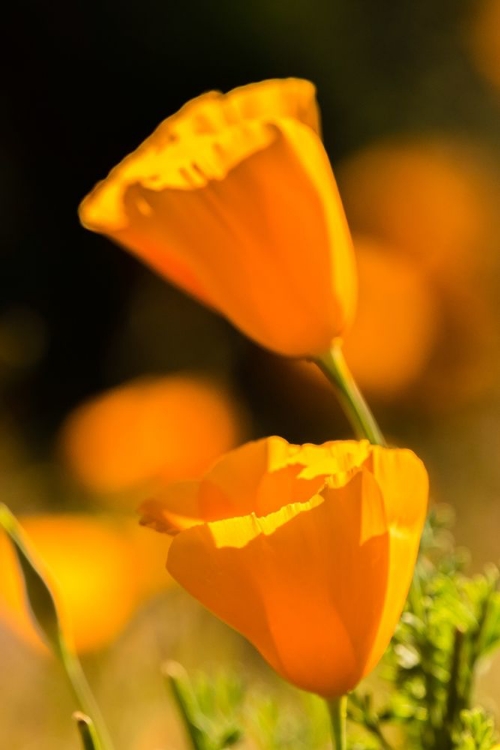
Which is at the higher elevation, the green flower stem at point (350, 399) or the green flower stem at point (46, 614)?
the green flower stem at point (350, 399)

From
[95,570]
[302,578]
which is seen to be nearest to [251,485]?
[302,578]

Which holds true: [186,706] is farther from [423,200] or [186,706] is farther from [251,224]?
[423,200]

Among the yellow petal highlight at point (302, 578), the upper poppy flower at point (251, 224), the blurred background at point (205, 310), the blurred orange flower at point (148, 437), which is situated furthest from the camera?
the blurred background at point (205, 310)

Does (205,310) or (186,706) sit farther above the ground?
(186,706)

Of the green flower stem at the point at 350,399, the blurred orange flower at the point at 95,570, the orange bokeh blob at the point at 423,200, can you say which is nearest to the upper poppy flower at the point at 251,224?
the green flower stem at the point at 350,399

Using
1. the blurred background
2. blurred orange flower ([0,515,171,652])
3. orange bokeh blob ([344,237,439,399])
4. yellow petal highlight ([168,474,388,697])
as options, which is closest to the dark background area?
the blurred background

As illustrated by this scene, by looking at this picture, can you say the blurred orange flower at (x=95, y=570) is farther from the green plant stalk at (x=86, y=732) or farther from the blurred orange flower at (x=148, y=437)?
the green plant stalk at (x=86, y=732)

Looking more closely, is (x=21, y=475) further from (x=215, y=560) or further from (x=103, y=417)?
(x=215, y=560)

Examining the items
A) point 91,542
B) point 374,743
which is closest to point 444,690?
point 374,743
